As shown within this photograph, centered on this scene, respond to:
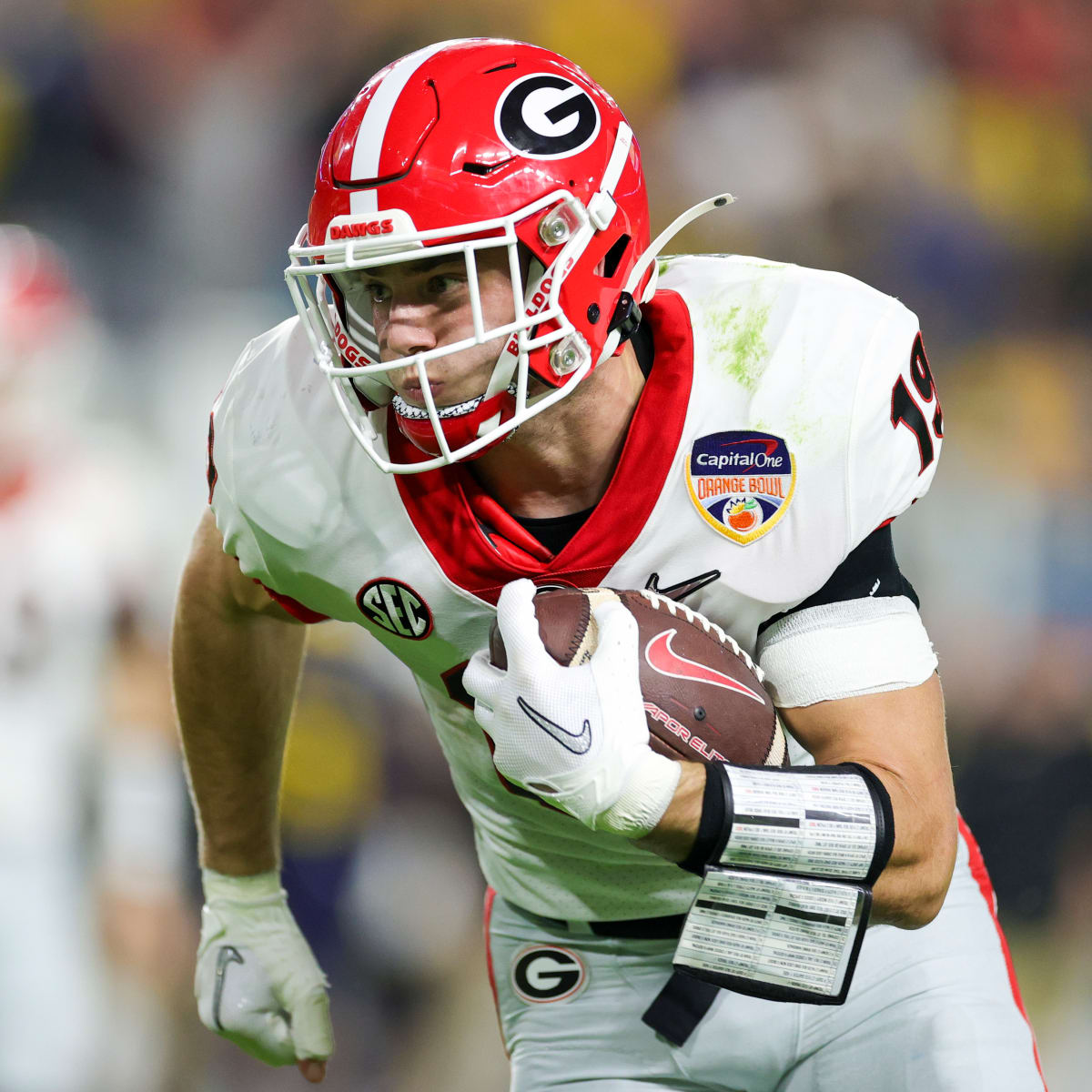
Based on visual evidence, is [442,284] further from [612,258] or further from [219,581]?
[219,581]

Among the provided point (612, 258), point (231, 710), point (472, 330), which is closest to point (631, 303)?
point (612, 258)

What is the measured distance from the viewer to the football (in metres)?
1.34

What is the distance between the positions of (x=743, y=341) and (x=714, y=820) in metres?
0.60

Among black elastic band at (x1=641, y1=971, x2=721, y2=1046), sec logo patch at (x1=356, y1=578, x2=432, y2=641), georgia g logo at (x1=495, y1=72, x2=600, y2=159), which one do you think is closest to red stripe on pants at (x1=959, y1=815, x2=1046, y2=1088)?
black elastic band at (x1=641, y1=971, x2=721, y2=1046)

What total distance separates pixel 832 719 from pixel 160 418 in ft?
7.28

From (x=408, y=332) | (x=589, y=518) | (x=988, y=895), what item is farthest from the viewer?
(x=988, y=895)

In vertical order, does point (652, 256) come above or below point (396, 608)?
above

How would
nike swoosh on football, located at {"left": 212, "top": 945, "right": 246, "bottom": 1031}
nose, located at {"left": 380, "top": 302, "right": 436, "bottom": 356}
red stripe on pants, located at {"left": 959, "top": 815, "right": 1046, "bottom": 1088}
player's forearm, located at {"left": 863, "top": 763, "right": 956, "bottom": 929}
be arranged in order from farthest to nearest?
nike swoosh on football, located at {"left": 212, "top": 945, "right": 246, "bottom": 1031} → red stripe on pants, located at {"left": 959, "top": 815, "right": 1046, "bottom": 1088} → nose, located at {"left": 380, "top": 302, "right": 436, "bottom": 356} → player's forearm, located at {"left": 863, "top": 763, "right": 956, "bottom": 929}

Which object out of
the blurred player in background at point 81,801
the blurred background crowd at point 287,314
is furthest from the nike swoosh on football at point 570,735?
the blurred player in background at point 81,801

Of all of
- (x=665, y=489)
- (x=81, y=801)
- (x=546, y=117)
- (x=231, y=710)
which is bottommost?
(x=81, y=801)

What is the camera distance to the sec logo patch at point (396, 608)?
5.34ft

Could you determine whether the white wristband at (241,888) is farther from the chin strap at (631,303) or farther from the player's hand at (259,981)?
the chin strap at (631,303)

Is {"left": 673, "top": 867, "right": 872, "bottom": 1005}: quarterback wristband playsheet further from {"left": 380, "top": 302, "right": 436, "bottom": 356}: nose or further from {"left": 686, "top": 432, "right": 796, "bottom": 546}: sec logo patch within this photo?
{"left": 380, "top": 302, "right": 436, "bottom": 356}: nose

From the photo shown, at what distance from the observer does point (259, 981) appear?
2.07m
